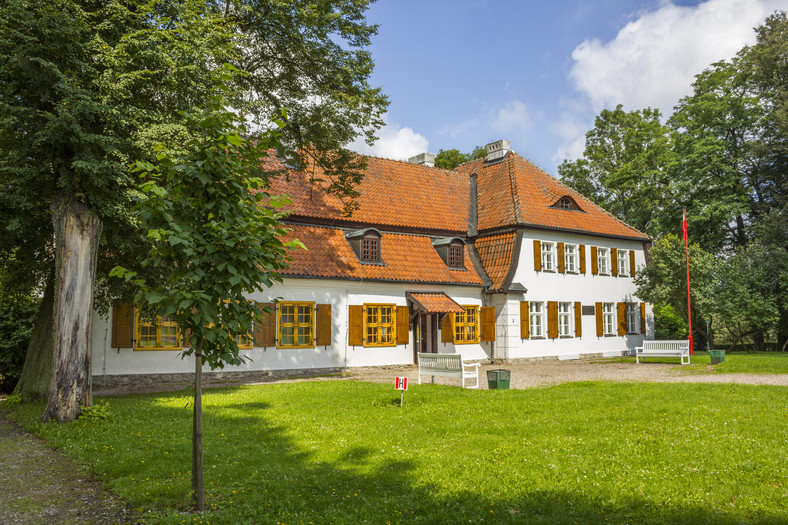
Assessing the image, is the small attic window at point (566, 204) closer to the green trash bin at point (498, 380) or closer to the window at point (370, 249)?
the window at point (370, 249)

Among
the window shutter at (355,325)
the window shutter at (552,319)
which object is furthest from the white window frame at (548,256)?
the window shutter at (355,325)

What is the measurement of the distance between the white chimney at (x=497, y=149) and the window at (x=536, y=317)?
311 inches

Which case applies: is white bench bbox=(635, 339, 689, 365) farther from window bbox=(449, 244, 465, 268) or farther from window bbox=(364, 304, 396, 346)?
window bbox=(364, 304, 396, 346)

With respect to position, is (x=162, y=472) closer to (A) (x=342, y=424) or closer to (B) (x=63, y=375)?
(A) (x=342, y=424)

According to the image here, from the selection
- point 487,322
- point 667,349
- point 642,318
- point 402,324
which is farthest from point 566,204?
point 402,324

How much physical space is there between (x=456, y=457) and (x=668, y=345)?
17976 mm

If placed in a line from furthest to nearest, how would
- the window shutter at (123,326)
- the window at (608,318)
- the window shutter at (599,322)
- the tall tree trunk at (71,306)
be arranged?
the window at (608,318) < the window shutter at (599,322) < the window shutter at (123,326) < the tall tree trunk at (71,306)

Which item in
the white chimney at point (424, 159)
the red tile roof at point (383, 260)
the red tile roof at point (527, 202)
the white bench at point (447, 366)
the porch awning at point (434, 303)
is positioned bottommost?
the white bench at point (447, 366)

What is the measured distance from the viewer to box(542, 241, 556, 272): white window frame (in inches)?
1019

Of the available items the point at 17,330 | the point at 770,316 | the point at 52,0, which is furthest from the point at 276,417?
the point at 770,316

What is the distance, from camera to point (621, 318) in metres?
28.6

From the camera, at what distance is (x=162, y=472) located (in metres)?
6.99

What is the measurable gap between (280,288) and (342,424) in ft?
32.4

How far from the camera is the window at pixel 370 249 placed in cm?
2175
